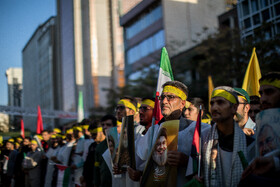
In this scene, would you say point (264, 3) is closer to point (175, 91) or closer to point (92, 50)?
point (175, 91)

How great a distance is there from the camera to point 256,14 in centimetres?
2081

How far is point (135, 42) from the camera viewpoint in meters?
35.6

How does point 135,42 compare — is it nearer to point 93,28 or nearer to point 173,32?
point 173,32

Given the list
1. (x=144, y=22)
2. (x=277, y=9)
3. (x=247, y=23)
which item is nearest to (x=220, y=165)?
(x=277, y=9)

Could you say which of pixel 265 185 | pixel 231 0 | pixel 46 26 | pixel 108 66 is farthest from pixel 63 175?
pixel 46 26

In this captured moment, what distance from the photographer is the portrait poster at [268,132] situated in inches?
107

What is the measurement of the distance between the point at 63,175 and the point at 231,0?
18.5 m

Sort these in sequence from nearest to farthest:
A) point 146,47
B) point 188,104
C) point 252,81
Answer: point 188,104, point 252,81, point 146,47

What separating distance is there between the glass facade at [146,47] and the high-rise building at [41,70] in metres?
38.2

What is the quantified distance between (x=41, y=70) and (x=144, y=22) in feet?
213

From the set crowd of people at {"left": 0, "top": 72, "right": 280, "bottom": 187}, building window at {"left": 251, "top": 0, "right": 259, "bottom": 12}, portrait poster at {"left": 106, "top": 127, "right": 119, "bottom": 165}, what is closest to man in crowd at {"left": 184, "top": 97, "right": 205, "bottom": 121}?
crowd of people at {"left": 0, "top": 72, "right": 280, "bottom": 187}

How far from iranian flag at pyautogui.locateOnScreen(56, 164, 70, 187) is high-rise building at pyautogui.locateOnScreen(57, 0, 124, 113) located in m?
55.5

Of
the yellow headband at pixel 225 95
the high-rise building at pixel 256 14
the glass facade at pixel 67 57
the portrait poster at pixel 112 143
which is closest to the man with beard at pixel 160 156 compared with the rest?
the yellow headband at pixel 225 95

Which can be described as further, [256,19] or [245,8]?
[245,8]
